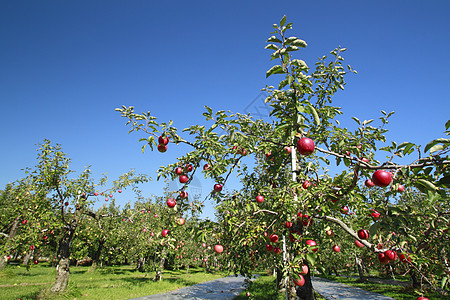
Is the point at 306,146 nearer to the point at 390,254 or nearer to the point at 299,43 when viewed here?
the point at 299,43

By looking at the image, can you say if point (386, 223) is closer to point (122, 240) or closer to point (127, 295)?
point (127, 295)

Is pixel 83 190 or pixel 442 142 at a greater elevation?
pixel 83 190

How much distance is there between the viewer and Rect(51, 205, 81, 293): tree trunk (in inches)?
404

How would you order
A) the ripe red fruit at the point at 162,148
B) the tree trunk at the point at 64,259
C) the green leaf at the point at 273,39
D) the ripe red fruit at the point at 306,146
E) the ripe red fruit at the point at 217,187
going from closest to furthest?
the green leaf at the point at 273,39, the ripe red fruit at the point at 306,146, the ripe red fruit at the point at 162,148, the ripe red fruit at the point at 217,187, the tree trunk at the point at 64,259

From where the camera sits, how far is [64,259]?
10531 mm

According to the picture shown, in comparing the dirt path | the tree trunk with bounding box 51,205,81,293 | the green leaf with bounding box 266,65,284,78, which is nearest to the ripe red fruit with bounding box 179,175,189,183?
the green leaf with bounding box 266,65,284,78

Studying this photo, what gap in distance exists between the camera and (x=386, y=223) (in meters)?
2.28

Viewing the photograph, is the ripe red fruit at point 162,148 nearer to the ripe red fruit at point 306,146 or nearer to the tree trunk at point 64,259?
the ripe red fruit at point 306,146

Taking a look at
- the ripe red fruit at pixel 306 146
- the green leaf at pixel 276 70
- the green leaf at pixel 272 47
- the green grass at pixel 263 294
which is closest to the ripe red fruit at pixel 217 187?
the ripe red fruit at pixel 306 146

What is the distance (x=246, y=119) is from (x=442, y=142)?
2.82 meters

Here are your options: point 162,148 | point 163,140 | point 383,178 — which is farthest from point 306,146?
point 162,148

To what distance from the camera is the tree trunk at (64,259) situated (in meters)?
10.3

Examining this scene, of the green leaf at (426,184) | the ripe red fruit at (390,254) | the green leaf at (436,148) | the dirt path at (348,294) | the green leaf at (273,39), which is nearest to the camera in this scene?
the green leaf at (426,184)

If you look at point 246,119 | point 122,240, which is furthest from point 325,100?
point 122,240
